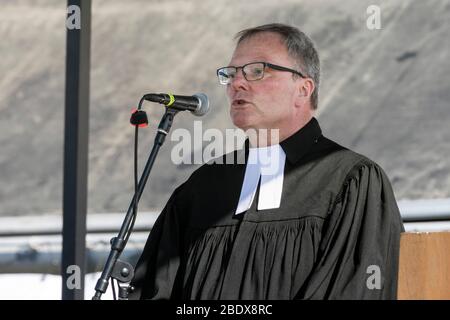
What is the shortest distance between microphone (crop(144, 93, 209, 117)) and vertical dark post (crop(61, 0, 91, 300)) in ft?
5.01

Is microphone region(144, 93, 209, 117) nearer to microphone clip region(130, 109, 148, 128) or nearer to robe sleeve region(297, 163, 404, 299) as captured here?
microphone clip region(130, 109, 148, 128)

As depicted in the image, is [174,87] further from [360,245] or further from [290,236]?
[360,245]

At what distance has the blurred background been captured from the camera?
29.7 ft

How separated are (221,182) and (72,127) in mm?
1289

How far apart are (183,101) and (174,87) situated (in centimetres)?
641

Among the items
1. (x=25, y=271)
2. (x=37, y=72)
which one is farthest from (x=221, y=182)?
(x=37, y=72)

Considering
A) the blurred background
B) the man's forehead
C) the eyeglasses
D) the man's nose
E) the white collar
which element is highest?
the blurred background

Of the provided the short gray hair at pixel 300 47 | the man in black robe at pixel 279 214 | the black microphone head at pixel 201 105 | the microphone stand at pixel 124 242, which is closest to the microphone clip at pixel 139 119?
the microphone stand at pixel 124 242

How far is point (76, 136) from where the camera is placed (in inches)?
201

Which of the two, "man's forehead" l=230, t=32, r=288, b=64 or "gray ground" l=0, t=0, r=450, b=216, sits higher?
"gray ground" l=0, t=0, r=450, b=216

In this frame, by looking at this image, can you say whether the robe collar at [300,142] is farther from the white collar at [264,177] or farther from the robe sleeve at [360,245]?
the robe sleeve at [360,245]

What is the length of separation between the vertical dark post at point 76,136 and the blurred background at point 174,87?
8.96 ft

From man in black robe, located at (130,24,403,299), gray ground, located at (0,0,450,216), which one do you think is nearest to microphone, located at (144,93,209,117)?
man in black robe, located at (130,24,403,299)

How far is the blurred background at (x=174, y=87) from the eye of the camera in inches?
356
